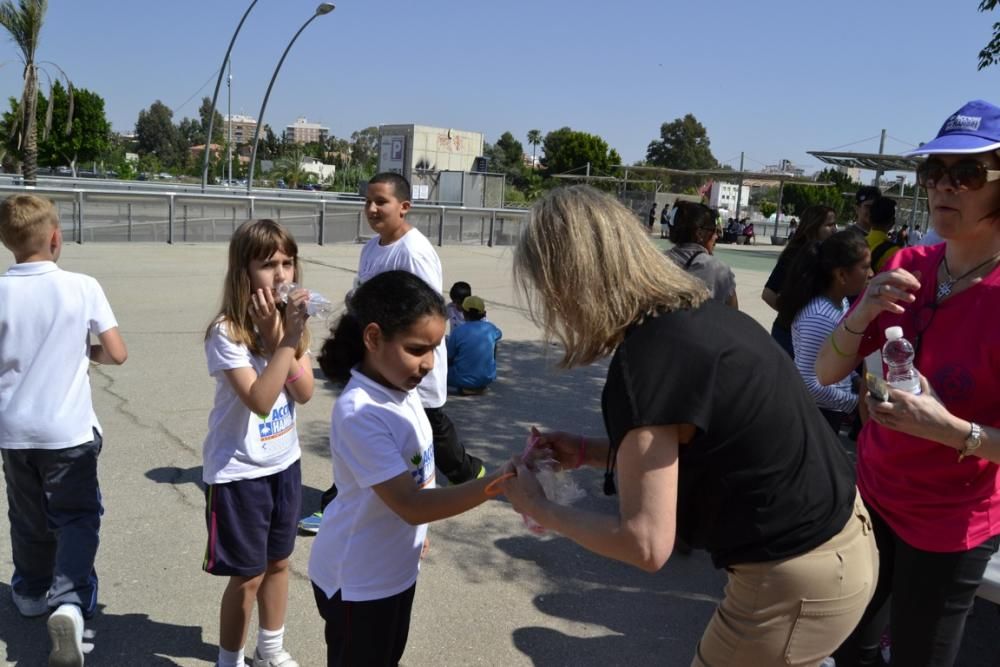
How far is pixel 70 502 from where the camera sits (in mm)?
3195

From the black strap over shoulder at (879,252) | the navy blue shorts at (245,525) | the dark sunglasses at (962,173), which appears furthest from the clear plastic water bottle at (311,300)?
the black strap over shoulder at (879,252)

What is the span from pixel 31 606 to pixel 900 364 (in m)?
3.48

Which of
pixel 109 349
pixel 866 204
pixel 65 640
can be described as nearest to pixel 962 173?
pixel 109 349

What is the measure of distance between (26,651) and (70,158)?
192 ft

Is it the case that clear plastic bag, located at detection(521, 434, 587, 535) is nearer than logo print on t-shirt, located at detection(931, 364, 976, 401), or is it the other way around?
clear plastic bag, located at detection(521, 434, 587, 535)

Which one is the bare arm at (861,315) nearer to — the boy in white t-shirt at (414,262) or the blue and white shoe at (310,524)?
the boy in white t-shirt at (414,262)

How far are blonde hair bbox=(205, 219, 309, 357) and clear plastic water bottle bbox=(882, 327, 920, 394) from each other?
198cm

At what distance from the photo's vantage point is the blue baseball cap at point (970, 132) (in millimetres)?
2166

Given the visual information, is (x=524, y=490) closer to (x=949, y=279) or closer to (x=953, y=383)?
(x=953, y=383)

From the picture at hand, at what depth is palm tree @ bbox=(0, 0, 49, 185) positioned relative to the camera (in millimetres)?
26672

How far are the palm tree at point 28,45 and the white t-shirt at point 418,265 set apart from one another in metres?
26.8

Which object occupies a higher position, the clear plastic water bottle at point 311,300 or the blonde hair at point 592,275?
the blonde hair at point 592,275

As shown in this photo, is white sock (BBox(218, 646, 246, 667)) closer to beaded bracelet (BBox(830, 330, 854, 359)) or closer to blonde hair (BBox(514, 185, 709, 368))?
blonde hair (BBox(514, 185, 709, 368))

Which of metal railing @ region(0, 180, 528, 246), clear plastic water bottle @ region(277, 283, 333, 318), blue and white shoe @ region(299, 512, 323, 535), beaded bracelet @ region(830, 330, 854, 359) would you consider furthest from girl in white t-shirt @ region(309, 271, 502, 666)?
metal railing @ region(0, 180, 528, 246)
